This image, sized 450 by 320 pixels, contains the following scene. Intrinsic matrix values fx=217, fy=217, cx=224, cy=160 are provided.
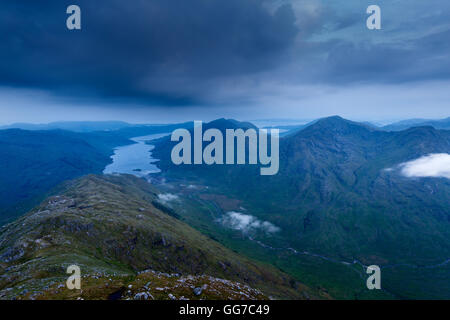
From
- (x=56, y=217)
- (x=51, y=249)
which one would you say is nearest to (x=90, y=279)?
(x=51, y=249)

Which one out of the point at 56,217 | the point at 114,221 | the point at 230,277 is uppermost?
the point at 56,217

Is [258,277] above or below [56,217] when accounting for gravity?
below

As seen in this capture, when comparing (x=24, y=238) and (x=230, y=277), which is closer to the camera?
(x=24, y=238)
